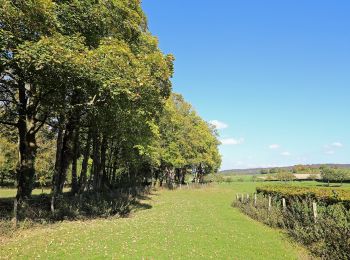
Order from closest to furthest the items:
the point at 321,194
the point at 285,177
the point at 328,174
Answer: the point at 321,194, the point at 328,174, the point at 285,177

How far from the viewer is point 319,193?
78.4 feet

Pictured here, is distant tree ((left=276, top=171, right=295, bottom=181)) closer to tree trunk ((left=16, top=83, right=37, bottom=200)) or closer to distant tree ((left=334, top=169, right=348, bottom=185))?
distant tree ((left=334, top=169, right=348, bottom=185))

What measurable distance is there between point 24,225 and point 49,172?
2098 inches

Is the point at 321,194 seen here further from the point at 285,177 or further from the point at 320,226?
the point at 285,177

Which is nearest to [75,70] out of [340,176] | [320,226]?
[320,226]

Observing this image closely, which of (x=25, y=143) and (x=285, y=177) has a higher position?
(x=25, y=143)

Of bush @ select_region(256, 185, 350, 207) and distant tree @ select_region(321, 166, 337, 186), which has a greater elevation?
distant tree @ select_region(321, 166, 337, 186)

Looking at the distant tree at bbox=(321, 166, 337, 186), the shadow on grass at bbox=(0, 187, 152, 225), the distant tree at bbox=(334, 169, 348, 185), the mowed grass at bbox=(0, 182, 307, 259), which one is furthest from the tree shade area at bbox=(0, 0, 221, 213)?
the distant tree at bbox=(334, 169, 348, 185)

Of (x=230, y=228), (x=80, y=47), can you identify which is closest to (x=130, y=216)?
(x=230, y=228)

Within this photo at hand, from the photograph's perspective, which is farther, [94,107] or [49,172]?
[49,172]

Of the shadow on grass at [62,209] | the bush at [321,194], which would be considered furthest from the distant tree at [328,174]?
the shadow on grass at [62,209]

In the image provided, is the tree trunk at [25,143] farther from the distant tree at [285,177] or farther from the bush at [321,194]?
the distant tree at [285,177]

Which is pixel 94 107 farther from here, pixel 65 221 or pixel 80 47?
pixel 65 221

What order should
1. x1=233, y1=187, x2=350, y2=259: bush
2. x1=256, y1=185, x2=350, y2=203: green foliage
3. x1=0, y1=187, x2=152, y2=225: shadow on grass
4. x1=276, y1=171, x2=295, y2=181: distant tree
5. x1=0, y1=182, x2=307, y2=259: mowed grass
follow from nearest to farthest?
x1=0, y1=182, x2=307, y2=259: mowed grass < x1=233, y1=187, x2=350, y2=259: bush < x1=0, y1=187, x2=152, y2=225: shadow on grass < x1=256, y1=185, x2=350, y2=203: green foliage < x1=276, y1=171, x2=295, y2=181: distant tree
